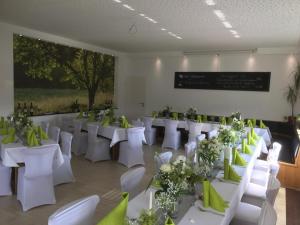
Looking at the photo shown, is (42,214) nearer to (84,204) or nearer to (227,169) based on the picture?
(84,204)

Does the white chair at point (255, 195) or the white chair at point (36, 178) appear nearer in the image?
the white chair at point (255, 195)

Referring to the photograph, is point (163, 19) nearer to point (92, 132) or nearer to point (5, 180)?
point (92, 132)

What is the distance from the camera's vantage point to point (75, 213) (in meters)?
1.77

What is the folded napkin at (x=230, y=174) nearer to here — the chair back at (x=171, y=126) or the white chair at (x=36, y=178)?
the white chair at (x=36, y=178)

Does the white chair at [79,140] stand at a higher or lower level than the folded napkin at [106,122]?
lower

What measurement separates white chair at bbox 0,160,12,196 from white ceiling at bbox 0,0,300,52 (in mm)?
2856

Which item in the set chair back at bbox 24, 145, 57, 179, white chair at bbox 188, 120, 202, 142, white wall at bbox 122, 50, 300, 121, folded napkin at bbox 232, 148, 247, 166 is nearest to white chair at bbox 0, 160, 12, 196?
chair back at bbox 24, 145, 57, 179

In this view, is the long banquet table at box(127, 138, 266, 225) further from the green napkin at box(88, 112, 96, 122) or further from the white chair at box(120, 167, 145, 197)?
the green napkin at box(88, 112, 96, 122)

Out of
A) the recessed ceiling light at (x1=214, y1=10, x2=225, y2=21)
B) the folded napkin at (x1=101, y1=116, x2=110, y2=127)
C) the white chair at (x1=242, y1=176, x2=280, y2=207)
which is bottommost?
the white chair at (x1=242, y1=176, x2=280, y2=207)

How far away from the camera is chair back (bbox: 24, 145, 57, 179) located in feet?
11.3

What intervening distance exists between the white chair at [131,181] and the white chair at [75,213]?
0.46 m

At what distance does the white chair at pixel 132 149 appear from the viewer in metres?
5.58

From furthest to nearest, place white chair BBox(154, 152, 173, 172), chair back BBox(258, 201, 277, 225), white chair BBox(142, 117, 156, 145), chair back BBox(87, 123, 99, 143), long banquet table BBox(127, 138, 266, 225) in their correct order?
white chair BBox(142, 117, 156, 145)
chair back BBox(87, 123, 99, 143)
white chair BBox(154, 152, 173, 172)
long banquet table BBox(127, 138, 266, 225)
chair back BBox(258, 201, 277, 225)

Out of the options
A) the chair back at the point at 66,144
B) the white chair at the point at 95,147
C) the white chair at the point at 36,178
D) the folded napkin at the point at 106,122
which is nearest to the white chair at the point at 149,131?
the folded napkin at the point at 106,122
